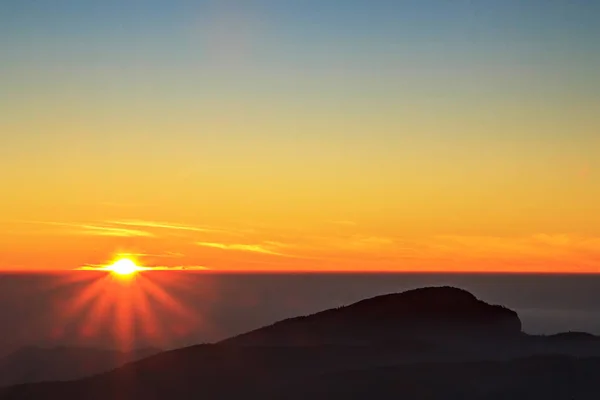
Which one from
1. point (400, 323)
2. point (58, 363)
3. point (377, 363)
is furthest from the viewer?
point (58, 363)

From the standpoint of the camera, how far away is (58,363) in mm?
70438

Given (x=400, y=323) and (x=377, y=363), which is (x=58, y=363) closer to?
(x=400, y=323)

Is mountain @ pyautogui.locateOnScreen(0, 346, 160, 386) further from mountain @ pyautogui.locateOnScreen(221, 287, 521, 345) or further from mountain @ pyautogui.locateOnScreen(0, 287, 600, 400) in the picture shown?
mountain @ pyautogui.locateOnScreen(0, 287, 600, 400)

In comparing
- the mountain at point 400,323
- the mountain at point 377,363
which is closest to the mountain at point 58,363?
the mountain at point 400,323

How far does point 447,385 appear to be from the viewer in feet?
63.7

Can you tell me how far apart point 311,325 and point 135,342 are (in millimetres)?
67837

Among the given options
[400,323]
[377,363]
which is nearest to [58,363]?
[400,323]

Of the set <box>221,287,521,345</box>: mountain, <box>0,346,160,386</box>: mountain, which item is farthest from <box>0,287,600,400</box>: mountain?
<box>0,346,160,386</box>: mountain

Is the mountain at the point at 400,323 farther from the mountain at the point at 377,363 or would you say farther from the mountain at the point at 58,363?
the mountain at the point at 58,363

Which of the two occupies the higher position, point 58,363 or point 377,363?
point 377,363

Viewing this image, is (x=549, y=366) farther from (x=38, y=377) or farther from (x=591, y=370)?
(x=38, y=377)

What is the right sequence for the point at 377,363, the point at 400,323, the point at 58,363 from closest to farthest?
the point at 377,363, the point at 400,323, the point at 58,363

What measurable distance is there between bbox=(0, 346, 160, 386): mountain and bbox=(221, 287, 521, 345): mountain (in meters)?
38.8

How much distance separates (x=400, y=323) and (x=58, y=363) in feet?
167
